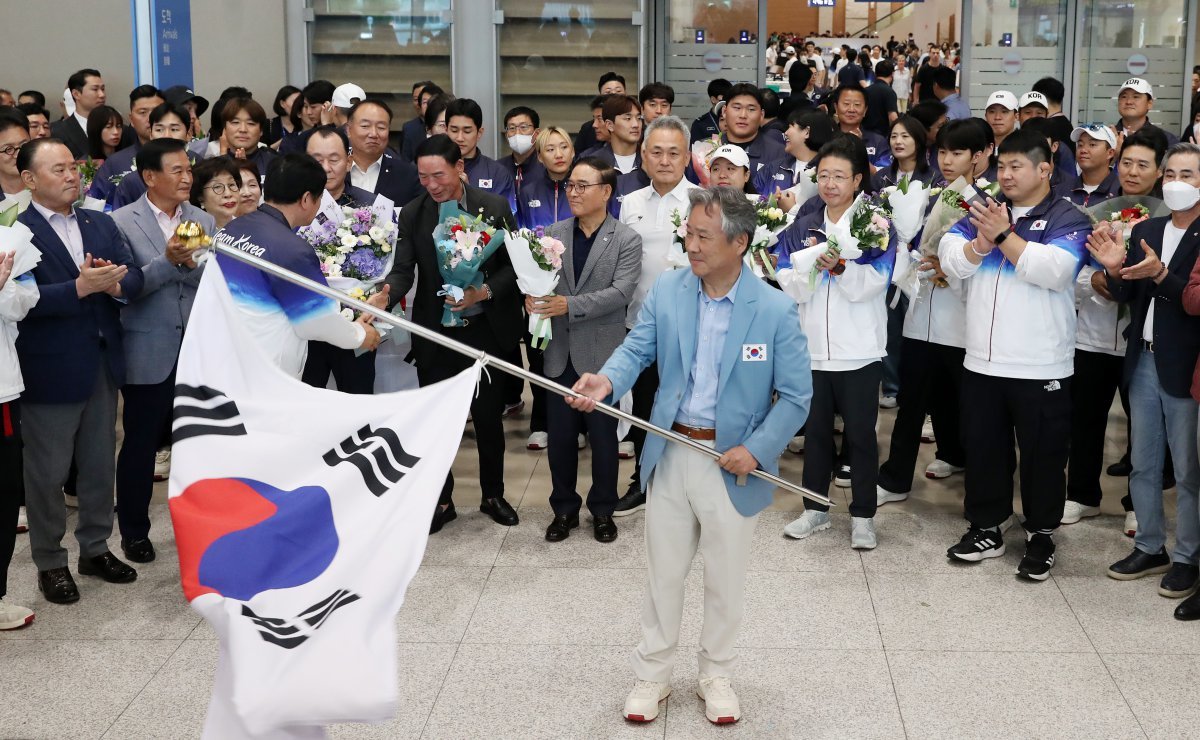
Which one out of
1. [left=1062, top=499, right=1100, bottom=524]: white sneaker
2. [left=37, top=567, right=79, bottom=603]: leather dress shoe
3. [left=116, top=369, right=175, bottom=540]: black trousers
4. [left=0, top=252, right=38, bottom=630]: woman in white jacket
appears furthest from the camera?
[left=1062, top=499, right=1100, bottom=524]: white sneaker

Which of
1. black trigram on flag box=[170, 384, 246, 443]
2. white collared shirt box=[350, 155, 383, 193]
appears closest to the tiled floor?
black trigram on flag box=[170, 384, 246, 443]

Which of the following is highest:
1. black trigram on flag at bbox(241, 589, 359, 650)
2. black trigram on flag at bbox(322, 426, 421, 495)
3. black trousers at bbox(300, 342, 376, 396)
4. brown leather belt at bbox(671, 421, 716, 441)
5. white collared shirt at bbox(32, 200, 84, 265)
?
white collared shirt at bbox(32, 200, 84, 265)

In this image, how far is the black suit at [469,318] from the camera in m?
5.83

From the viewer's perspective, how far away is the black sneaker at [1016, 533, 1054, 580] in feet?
17.3

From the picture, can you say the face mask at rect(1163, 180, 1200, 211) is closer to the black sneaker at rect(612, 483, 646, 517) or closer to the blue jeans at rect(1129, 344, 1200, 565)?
the blue jeans at rect(1129, 344, 1200, 565)

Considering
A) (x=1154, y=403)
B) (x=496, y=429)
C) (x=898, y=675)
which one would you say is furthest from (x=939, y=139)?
(x=898, y=675)

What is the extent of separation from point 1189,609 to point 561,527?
2646 mm

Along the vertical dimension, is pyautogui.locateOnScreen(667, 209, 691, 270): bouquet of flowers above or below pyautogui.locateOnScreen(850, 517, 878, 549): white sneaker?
above

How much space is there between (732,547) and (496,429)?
7.30 ft

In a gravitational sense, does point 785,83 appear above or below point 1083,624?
above

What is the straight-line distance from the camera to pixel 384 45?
37.7ft

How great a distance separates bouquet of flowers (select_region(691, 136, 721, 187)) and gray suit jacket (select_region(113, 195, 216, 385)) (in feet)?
9.43

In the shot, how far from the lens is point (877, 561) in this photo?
18.1ft

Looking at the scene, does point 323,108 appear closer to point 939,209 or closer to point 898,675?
point 939,209
